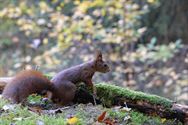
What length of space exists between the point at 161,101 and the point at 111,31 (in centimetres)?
411

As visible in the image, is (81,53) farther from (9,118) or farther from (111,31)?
(9,118)

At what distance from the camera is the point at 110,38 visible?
6.87 metres

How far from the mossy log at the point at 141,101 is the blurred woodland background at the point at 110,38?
3.48m

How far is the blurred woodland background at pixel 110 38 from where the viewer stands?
22.6ft

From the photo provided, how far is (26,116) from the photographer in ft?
8.03

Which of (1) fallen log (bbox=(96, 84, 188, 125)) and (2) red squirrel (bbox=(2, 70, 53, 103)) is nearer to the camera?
(2) red squirrel (bbox=(2, 70, 53, 103))

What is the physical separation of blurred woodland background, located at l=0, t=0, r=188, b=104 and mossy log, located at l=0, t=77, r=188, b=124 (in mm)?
3483

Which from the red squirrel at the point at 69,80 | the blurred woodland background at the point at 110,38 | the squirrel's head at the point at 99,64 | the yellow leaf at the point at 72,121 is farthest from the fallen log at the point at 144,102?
the blurred woodland background at the point at 110,38

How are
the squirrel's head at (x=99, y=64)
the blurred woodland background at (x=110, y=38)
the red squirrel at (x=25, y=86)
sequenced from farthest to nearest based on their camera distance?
the blurred woodland background at (x=110, y=38), the squirrel's head at (x=99, y=64), the red squirrel at (x=25, y=86)

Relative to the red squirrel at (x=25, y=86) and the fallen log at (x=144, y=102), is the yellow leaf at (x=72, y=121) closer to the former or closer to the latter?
the red squirrel at (x=25, y=86)

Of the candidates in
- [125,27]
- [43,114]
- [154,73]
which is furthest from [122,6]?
[43,114]

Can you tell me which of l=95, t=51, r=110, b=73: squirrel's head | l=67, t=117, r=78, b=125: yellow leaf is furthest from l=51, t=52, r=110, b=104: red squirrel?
l=67, t=117, r=78, b=125: yellow leaf

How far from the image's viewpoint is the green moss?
9.55 feet

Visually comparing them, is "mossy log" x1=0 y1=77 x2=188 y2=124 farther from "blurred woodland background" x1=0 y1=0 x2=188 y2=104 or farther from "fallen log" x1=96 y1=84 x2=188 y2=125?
"blurred woodland background" x1=0 y1=0 x2=188 y2=104
